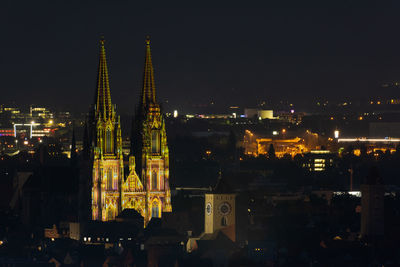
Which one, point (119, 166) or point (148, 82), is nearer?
point (119, 166)

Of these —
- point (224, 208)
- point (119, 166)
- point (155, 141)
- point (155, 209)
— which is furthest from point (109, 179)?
point (224, 208)

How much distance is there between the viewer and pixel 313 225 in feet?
405

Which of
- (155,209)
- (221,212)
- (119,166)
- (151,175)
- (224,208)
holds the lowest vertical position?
(221,212)

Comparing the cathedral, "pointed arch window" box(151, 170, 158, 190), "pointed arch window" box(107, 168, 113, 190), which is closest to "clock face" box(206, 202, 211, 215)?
the cathedral

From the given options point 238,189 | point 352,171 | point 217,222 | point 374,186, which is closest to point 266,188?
point 238,189

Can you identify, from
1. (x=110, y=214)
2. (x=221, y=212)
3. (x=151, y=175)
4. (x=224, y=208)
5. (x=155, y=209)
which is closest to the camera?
(x=221, y=212)

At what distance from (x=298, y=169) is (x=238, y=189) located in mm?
39853

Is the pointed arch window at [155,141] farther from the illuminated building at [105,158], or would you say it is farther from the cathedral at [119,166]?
the illuminated building at [105,158]

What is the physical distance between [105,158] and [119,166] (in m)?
1.02

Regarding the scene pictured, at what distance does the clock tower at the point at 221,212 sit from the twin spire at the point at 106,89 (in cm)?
1016

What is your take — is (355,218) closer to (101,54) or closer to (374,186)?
(374,186)

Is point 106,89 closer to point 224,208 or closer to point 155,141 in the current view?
point 155,141

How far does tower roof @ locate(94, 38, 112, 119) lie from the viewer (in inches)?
4360

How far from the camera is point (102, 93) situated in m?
112
